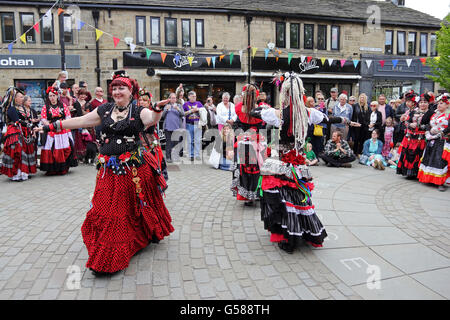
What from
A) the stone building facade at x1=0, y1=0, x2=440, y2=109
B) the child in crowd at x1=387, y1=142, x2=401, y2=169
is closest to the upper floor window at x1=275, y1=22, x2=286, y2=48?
the stone building facade at x1=0, y1=0, x2=440, y2=109

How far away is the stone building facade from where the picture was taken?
1560cm

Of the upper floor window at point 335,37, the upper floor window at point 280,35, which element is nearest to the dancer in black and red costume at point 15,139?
the upper floor window at point 280,35

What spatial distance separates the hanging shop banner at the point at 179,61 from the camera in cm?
1630

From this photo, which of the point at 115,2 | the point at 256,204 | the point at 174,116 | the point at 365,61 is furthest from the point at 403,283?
the point at 365,61

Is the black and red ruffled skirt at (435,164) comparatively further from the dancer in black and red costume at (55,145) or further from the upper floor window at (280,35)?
the upper floor window at (280,35)

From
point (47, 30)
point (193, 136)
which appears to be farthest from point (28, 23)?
point (193, 136)

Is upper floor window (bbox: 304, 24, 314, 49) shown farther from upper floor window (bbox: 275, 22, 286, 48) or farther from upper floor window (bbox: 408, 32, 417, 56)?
upper floor window (bbox: 408, 32, 417, 56)

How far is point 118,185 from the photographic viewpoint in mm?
3486

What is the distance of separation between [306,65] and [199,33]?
20.1ft

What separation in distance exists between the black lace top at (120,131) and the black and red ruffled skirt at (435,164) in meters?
6.40

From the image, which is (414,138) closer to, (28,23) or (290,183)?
(290,183)

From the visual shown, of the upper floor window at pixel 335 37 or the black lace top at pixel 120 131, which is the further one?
the upper floor window at pixel 335 37

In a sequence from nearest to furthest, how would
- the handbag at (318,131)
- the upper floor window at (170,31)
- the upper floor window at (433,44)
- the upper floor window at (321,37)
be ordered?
the handbag at (318,131), the upper floor window at (170,31), the upper floor window at (321,37), the upper floor window at (433,44)
